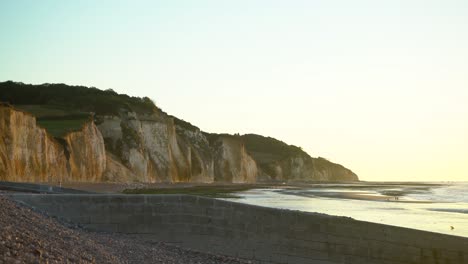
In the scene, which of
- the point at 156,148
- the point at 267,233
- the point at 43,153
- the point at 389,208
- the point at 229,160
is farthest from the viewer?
the point at 229,160

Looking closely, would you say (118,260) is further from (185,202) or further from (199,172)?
(199,172)

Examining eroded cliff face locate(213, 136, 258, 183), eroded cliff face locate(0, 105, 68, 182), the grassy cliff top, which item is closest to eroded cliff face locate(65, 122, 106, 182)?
eroded cliff face locate(0, 105, 68, 182)

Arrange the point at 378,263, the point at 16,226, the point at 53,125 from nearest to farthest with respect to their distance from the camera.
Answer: the point at 16,226
the point at 378,263
the point at 53,125

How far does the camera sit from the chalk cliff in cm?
4634

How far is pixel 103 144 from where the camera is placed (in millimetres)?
61375

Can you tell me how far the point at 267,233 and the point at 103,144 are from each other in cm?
4941

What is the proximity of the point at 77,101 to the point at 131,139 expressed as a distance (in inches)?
758

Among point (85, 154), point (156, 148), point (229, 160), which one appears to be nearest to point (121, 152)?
point (156, 148)

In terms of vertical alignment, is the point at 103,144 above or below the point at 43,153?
above

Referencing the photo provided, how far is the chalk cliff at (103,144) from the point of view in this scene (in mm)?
46344

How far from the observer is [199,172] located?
318ft

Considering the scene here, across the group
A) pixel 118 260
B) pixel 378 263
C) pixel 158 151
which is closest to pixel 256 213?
pixel 378 263

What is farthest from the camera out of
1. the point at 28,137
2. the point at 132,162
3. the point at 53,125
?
the point at 132,162

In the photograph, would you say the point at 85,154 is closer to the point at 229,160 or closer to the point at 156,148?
the point at 156,148
